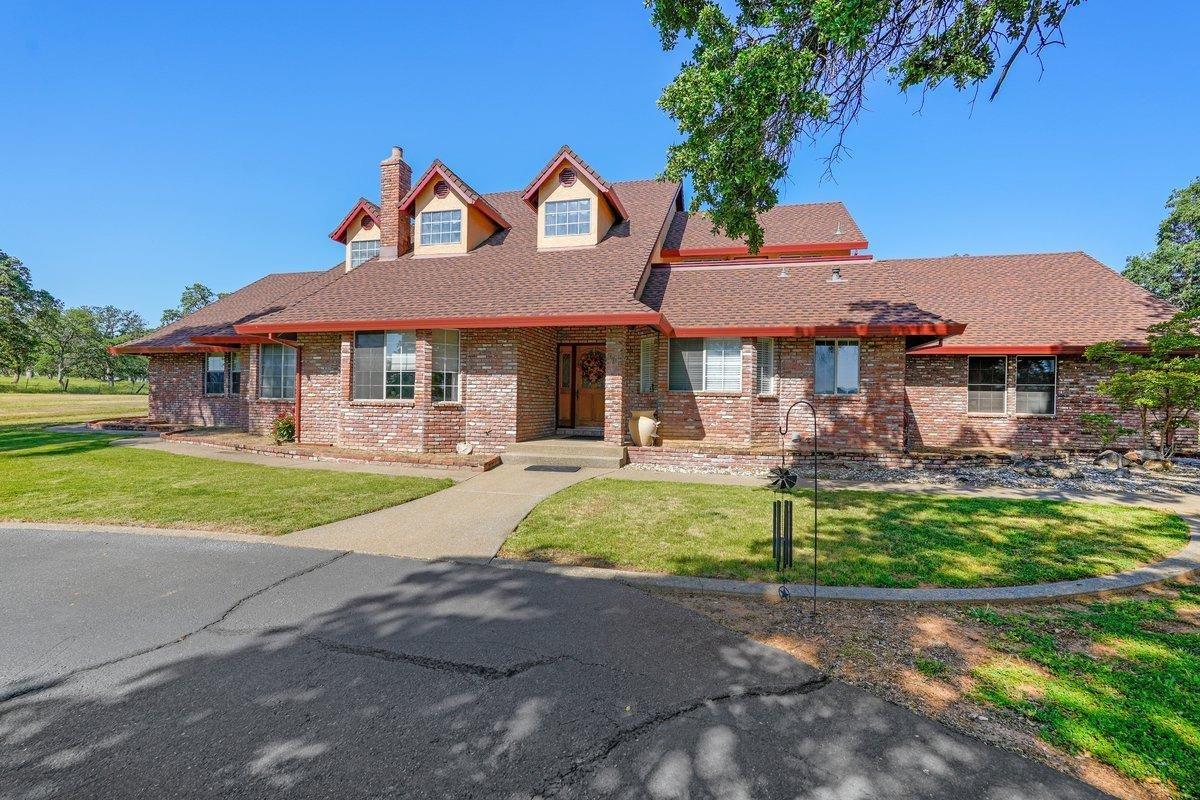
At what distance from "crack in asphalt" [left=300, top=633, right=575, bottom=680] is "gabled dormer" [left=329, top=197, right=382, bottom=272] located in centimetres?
1642

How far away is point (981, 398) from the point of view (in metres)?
14.3

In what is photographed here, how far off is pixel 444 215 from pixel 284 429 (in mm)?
7768

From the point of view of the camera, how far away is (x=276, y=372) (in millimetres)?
16109

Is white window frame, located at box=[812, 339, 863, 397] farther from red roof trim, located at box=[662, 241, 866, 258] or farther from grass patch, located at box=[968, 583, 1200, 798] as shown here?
grass patch, located at box=[968, 583, 1200, 798]

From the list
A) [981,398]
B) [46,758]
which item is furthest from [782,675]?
[981,398]

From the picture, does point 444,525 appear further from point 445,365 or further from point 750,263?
point 750,263

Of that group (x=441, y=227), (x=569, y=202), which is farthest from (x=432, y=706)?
(x=441, y=227)

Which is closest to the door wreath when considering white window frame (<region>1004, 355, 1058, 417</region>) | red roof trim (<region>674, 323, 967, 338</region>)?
red roof trim (<region>674, 323, 967, 338</region>)

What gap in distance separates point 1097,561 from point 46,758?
8623 millimetres

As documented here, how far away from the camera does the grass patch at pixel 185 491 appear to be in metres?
6.93

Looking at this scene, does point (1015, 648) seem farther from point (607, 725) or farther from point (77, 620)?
point (77, 620)

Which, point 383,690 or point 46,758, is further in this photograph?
point 383,690

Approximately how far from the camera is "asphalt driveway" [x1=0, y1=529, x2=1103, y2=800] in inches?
96.2

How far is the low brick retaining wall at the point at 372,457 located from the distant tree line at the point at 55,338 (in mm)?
25991
